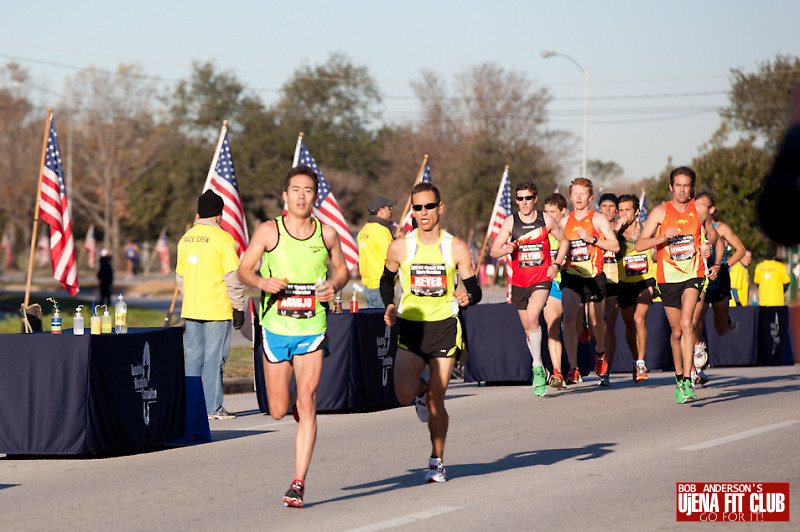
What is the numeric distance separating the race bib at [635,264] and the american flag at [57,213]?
718cm

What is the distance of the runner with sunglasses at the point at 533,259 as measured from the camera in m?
12.9

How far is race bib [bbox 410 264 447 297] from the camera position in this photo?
7891 mm

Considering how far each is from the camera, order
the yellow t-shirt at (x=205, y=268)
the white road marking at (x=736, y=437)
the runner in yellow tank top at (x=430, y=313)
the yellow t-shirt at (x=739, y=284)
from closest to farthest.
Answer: the runner in yellow tank top at (x=430, y=313)
the white road marking at (x=736, y=437)
the yellow t-shirt at (x=205, y=268)
the yellow t-shirt at (x=739, y=284)

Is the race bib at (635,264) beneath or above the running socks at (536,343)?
above

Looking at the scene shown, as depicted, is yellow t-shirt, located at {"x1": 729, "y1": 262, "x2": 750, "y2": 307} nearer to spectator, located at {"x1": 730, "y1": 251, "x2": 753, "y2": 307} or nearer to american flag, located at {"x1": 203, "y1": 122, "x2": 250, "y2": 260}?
spectator, located at {"x1": 730, "y1": 251, "x2": 753, "y2": 307}

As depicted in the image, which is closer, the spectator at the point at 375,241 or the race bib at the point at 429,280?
the race bib at the point at 429,280

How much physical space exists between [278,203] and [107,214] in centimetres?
1189

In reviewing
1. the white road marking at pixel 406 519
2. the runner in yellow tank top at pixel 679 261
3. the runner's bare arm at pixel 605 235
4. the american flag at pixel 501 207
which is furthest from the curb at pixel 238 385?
the white road marking at pixel 406 519

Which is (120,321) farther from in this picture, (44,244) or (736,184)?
(44,244)

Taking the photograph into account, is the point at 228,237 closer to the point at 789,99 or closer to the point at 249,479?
the point at 249,479

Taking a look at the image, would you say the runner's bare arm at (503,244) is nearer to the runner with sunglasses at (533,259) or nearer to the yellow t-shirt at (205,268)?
the runner with sunglasses at (533,259)

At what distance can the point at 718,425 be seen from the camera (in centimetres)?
1074

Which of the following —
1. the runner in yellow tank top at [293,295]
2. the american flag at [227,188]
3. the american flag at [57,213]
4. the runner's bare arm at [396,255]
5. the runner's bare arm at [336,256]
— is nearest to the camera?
the runner in yellow tank top at [293,295]

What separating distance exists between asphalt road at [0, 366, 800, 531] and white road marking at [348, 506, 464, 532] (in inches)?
0.7
